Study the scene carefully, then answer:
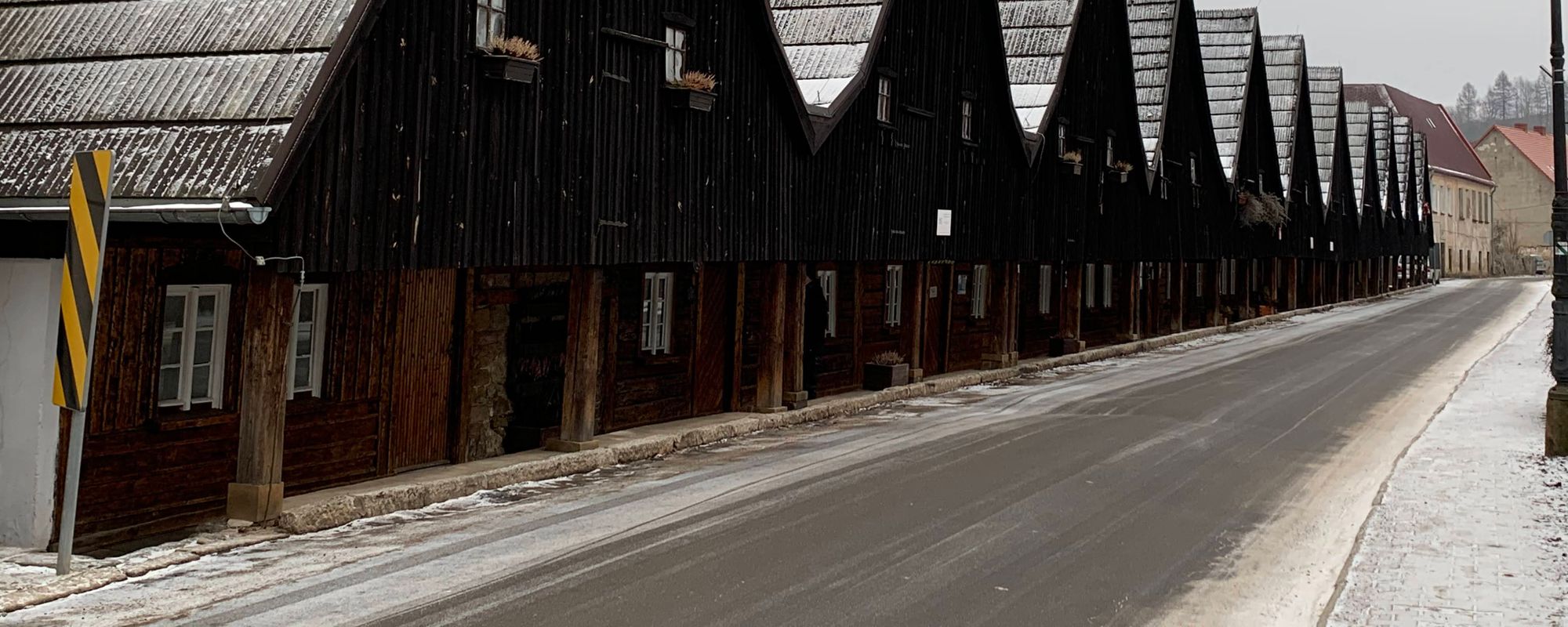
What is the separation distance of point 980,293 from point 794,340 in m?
9.47

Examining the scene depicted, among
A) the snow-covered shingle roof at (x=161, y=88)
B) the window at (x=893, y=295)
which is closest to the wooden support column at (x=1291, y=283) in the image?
the window at (x=893, y=295)

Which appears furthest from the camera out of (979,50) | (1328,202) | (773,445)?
(1328,202)

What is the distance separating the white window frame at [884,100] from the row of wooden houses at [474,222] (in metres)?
0.07

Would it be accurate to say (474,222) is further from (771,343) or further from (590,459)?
(771,343)

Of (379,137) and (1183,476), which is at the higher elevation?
(379,137)

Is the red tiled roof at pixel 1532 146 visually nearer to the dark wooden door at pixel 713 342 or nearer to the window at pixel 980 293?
the window at pixel 980 293

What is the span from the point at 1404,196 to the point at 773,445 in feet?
235

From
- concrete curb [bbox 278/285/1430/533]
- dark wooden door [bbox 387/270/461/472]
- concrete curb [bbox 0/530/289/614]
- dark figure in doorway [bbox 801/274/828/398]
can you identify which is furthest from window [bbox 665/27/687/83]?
concrete curb [bbox 0/530/289/614]

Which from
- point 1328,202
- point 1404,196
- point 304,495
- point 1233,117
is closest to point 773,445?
point 304,495

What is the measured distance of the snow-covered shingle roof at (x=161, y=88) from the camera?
9.16 metres

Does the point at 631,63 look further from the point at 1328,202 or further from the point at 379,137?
the point at 1328,202

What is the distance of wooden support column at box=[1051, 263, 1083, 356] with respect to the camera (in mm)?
29000

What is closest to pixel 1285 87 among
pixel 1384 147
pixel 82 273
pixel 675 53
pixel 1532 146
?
pixel 1384 147

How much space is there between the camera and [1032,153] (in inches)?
1014
